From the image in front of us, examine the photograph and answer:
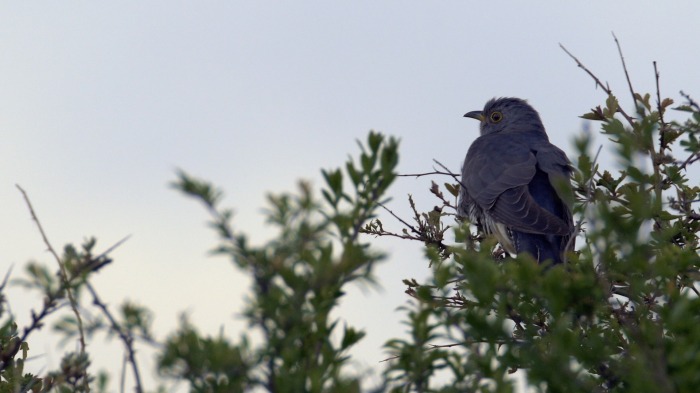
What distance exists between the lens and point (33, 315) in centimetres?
270

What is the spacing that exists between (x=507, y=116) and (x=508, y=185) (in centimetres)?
223

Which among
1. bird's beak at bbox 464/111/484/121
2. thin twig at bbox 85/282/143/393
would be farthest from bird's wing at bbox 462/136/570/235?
thin twig at bbox 85/282/143/393

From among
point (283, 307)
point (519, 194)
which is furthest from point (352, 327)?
point (519, 194)

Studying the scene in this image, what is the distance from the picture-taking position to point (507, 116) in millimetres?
9828

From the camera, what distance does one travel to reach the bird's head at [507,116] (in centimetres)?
963

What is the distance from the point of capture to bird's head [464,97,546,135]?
9.63 m

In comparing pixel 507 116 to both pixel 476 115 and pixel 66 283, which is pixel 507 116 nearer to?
pixel 476 115

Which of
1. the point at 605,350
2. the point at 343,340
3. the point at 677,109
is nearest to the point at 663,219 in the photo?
the point at 677,109

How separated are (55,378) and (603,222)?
69.0 inches

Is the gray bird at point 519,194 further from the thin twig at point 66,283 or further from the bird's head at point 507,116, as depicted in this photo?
the thin twig at point 66,283

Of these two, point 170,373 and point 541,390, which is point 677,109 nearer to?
point 541,390

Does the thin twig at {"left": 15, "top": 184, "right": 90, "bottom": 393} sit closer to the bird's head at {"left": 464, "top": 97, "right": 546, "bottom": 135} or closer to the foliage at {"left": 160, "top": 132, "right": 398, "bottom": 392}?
the foliage at {"left": 160, "top": 132, "right": 398, "bottom": 392}

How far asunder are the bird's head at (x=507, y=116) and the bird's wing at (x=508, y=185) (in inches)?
38.5

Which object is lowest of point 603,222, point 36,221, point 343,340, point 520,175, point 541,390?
point 541,390
